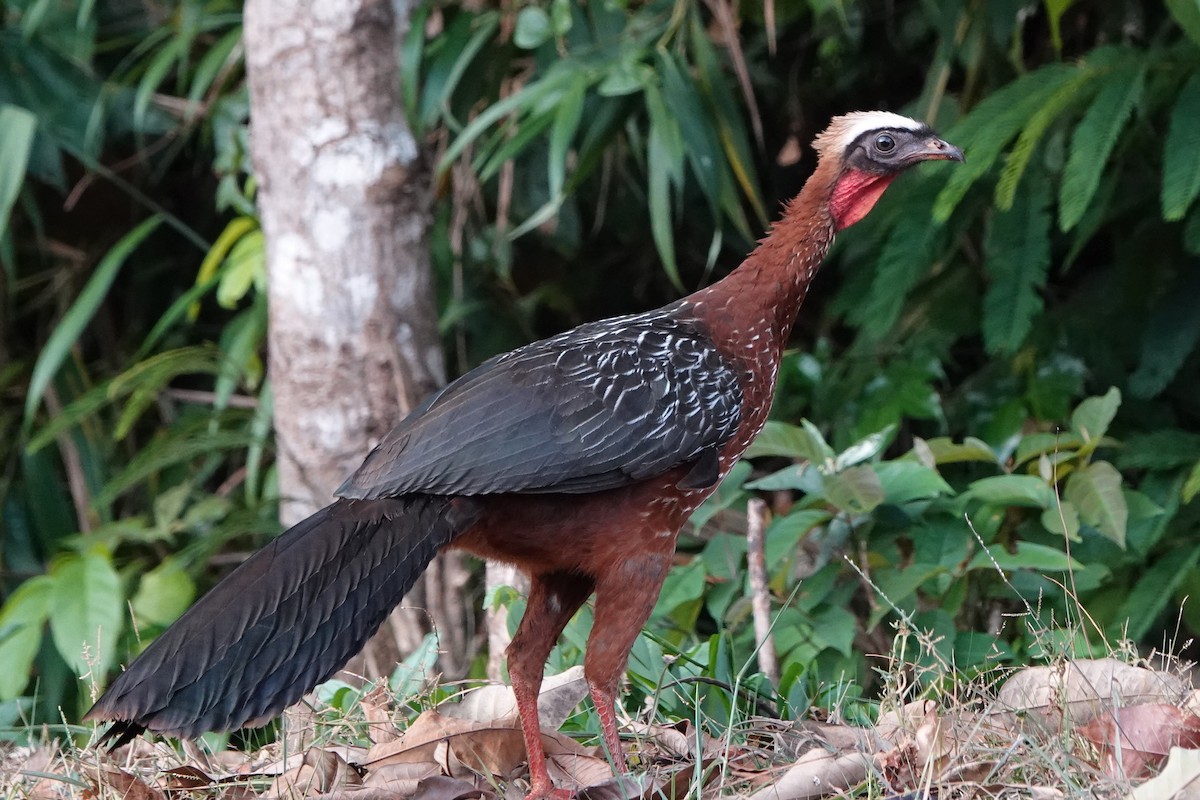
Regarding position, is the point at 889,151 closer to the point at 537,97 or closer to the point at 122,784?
the point at 537,97

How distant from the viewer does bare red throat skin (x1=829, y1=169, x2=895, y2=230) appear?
3422 mm

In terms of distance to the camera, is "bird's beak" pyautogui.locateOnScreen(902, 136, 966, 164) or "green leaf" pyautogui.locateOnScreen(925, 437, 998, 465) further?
"green leaf" pyautogui.locateOnScreen(925, 437, 998, 465)

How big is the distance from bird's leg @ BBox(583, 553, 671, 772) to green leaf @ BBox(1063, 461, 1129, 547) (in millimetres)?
1536

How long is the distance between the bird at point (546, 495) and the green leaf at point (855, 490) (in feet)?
1.86

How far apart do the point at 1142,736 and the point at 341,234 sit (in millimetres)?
2968

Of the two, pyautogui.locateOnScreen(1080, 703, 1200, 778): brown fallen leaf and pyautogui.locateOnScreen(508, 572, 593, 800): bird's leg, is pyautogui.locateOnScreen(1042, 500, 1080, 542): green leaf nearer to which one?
pyautogui.locateOnScreen(1080, 703, 1200, 778): brown fallen leaf

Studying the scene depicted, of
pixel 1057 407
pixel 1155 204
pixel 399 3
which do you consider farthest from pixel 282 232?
pixel 1155 204

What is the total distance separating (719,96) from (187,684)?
317 cm

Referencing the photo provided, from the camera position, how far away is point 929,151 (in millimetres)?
3408

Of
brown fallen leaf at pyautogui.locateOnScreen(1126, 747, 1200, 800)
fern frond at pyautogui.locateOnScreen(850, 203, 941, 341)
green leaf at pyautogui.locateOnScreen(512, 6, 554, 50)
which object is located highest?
green leaf at pyautogui.locateOnScreen(512, 6, 554, 50)

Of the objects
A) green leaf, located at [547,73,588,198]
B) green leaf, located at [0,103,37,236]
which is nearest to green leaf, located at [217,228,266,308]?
green leaf, located at [0,103,37,236]

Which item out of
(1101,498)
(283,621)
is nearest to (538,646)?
(283,621)

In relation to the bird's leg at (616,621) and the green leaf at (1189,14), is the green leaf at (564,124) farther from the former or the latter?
the bird's leg at (616,621)

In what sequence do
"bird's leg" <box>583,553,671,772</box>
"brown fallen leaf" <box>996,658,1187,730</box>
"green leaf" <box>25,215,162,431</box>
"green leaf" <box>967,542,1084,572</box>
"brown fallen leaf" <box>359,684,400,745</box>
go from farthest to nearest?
"green leaf" <box>25,215,162,431</box> → "green leaf" <box>967,542,1084,572</box> → "brown fallen leaf" <box>359,684,400,745</box> → "bird's leg" <box>583,553,671,772</box> → "brown fallen leaf" <box>996,658,1187,730</box>
